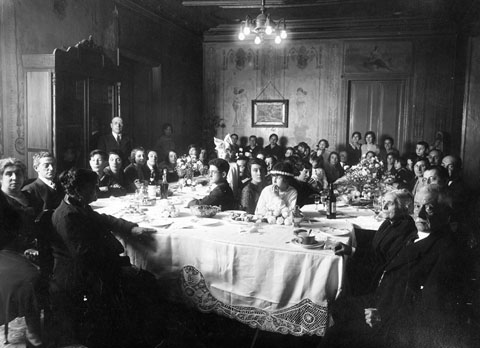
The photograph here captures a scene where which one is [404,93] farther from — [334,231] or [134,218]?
[134,218]

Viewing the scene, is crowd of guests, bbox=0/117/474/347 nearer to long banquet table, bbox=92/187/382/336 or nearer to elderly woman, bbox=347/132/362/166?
long banquet table, bbox=92/187/382/336

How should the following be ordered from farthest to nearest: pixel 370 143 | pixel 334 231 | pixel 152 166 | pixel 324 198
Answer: pixel 370 143 < pixel 152 166 < pixel 324 198 < pixel 334 231

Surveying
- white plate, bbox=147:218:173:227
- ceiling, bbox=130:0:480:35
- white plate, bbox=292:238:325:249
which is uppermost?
ceiling, bbox=130:0:480:35

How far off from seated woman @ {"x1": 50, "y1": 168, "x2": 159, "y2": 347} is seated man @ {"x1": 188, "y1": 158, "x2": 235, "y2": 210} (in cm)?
136

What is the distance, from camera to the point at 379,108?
11586 mm

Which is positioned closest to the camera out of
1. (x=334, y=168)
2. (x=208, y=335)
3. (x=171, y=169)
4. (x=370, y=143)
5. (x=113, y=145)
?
(x=208, y=335)

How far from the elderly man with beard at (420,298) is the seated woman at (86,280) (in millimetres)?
1645

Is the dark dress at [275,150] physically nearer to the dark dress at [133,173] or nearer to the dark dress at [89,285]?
the dark dress at [133,173]

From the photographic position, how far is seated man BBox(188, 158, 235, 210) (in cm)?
465

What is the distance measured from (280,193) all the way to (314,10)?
7.27 metres

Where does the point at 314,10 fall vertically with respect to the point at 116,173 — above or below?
above

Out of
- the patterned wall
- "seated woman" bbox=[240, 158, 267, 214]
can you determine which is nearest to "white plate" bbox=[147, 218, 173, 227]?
"seated woman" bbox=[240, 158, 267, 214]

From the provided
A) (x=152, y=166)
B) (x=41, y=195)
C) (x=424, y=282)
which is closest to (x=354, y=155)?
(x=152, y=166)

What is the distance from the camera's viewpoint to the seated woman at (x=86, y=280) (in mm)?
3176
